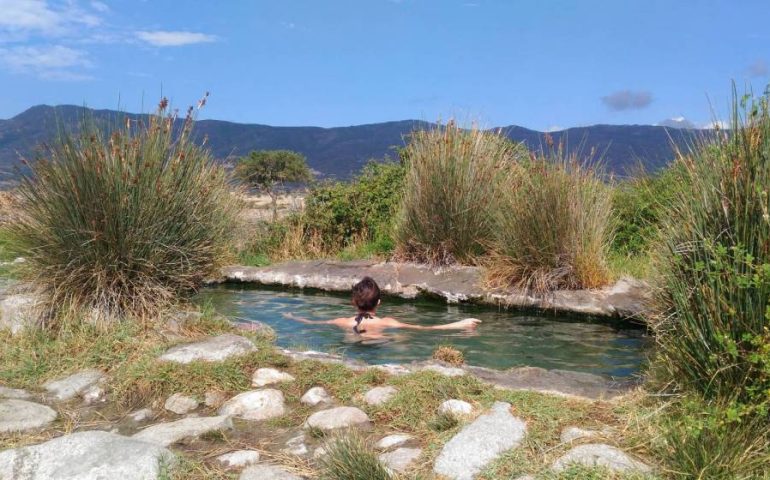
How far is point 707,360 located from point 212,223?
14.5ft

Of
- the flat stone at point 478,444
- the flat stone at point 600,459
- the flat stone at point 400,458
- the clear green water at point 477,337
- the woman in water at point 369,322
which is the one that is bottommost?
the clear green water at point 477,337

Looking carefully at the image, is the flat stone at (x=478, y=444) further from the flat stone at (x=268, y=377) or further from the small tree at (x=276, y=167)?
the small tree at (x=276, y=167)

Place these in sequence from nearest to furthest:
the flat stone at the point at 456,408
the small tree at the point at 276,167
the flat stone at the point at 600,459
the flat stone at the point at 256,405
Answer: the flat stone at the point at 600,459 < the flat stone at the point at 456,408 < the flat stone at the point at 256,405 < the small tree at the point at 276,167

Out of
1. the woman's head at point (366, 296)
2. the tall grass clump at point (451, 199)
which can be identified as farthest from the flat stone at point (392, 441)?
the tall grass clump at point (451, 199)

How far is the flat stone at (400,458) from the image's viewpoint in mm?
3014

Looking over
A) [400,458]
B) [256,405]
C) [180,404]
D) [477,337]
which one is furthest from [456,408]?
[477,337]

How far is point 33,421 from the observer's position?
3812 mm

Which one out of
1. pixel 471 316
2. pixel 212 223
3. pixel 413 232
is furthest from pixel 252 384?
pixel 413 232

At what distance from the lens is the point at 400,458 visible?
10.2 feet

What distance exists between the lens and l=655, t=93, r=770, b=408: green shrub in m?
2.93

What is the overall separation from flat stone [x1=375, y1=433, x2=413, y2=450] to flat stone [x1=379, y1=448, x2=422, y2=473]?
75 millimetres

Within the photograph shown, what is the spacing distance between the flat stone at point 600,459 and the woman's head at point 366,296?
379 centimetres

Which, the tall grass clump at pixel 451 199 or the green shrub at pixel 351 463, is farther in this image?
the tall grass clump at pixel 451 199

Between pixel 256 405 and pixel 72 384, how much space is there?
1.32 meters
